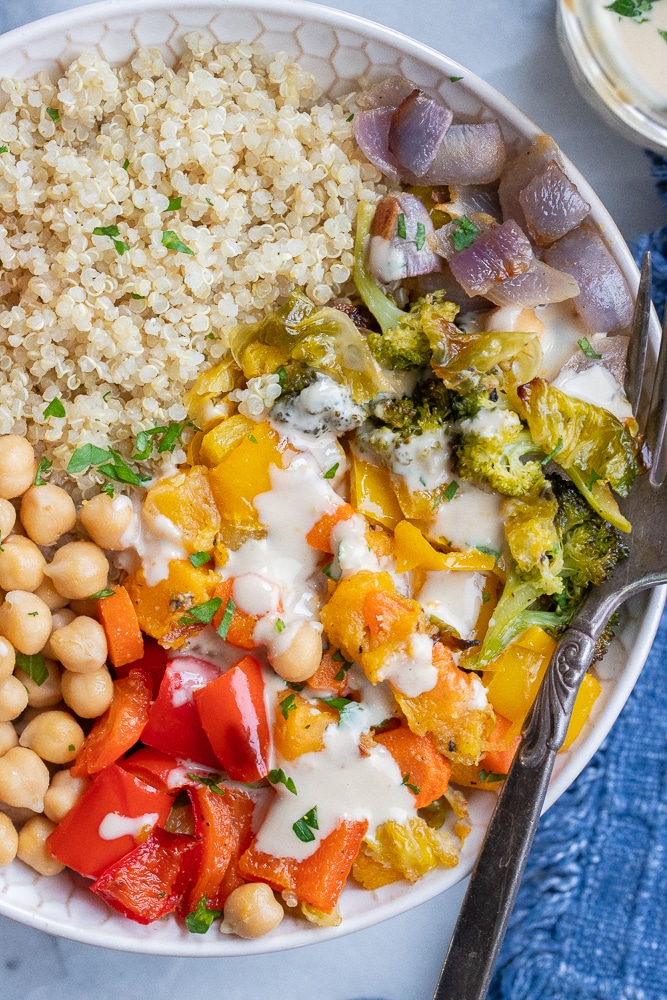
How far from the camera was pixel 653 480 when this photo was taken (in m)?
2.32

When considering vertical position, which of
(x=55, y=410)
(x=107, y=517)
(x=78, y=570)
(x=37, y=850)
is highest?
(x=55, y=410)

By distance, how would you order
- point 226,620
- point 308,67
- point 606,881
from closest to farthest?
point 226,620 → point 308,67 → point 606,881

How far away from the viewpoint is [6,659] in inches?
85.7

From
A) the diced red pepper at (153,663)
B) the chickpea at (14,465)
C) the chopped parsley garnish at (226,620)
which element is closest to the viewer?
the chickpea at (14,465)

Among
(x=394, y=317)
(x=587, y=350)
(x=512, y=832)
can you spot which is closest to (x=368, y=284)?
(x=394, y=317)

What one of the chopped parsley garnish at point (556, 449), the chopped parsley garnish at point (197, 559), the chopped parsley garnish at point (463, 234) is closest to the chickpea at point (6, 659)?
the chopped parsley garnish at point (197, 559)

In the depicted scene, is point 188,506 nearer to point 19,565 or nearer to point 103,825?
point 19,565

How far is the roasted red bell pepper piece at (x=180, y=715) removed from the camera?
2.28m

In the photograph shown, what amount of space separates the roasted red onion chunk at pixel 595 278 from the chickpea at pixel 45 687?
5.60 feet

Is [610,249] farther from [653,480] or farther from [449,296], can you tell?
[653,480]

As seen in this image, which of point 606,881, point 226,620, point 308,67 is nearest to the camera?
point 226,620

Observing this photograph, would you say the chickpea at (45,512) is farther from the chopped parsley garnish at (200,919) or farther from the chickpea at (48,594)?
the chopped parsley garnish at (200,919)

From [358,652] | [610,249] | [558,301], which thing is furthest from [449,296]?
[358,652]

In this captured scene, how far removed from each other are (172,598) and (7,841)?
0.74 meters
